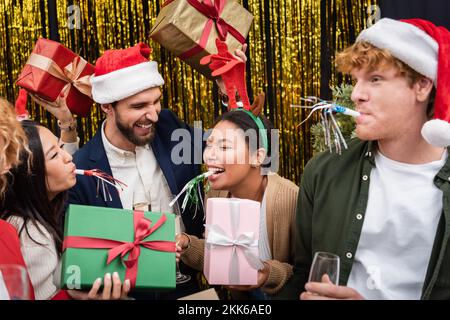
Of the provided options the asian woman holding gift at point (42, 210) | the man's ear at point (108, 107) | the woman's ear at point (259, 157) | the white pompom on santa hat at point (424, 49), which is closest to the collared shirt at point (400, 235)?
the white pompom on santa hat at point (424, 49)

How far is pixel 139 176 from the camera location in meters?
2.80

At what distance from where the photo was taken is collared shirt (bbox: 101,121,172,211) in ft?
9.05

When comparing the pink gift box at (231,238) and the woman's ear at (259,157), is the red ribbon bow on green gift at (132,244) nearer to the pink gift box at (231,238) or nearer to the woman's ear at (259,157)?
the pink gift box at (231,238)

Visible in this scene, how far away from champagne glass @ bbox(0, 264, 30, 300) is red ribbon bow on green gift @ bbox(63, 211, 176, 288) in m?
0.50

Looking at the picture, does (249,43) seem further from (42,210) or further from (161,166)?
(42,210)

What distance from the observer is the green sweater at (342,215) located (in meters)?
1.96

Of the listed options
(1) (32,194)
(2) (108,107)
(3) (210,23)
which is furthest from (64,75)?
(1) (32,194)

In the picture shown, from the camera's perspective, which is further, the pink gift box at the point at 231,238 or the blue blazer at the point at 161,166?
the blue blazer at the point at 161,166

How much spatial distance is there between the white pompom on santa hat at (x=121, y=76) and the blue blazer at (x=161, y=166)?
0.20 meters

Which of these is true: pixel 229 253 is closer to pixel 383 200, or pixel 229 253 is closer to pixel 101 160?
pixel 383 200

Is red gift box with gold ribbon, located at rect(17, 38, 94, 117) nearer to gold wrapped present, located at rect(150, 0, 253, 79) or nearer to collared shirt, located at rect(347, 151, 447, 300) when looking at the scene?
gold wrapped present, located at rect(150, 0, 253, 79)

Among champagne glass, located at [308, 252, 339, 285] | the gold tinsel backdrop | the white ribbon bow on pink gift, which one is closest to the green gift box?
the white ribbon bow on pink gift

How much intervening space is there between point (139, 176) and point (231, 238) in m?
0.91

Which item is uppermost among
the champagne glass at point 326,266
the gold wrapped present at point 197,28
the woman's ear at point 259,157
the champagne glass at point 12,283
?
the gold wrapped present at point 197,28
